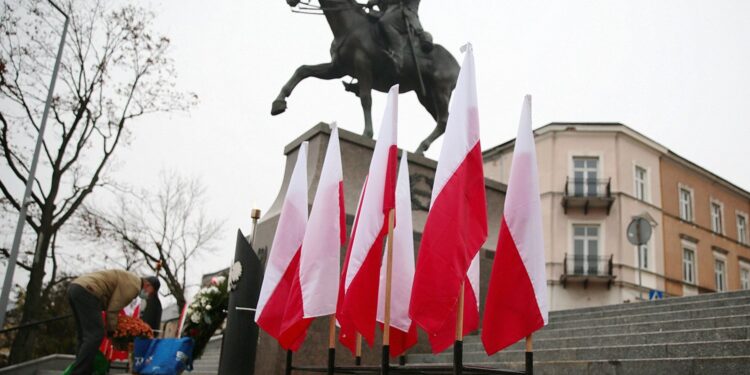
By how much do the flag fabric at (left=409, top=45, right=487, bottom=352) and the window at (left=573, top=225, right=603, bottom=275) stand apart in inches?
1224

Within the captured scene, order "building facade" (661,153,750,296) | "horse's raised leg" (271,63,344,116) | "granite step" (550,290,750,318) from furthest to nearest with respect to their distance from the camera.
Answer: "building facade" (661,153,750,296) → "horse's raised leg" (271,63,344,116) → "granite step" (550,290,750,318)

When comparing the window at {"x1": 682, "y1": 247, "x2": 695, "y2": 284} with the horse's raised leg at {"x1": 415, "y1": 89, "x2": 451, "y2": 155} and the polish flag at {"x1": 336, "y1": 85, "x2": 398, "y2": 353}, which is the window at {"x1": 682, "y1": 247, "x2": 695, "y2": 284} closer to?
the horse's raised leg at {"x1": 415, "y1": 89, "x2": 451, "y2": 155}

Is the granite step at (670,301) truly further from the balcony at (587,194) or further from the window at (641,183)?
the window at (641,183)

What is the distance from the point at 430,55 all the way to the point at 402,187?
514 centimetres

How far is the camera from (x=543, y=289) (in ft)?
13.5

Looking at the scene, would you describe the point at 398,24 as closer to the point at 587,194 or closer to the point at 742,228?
the point at 587,194

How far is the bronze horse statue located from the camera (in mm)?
9594

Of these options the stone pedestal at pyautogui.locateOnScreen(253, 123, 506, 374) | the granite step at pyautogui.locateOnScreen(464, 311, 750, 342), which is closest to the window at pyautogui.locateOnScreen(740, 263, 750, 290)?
the stone pedestal at pyautogui.locateOnScreen(253, 123, 506, 374)

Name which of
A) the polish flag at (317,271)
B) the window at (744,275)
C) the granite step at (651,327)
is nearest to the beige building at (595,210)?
the window at (744,275)

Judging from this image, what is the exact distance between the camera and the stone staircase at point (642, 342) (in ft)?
16.1

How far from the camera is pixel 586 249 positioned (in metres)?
34.7

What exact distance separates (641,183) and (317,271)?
3594cm

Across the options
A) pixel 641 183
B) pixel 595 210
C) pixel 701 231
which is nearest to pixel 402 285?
pixel 595 210

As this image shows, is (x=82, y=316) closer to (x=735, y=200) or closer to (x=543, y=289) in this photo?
(x=543, y=289)
